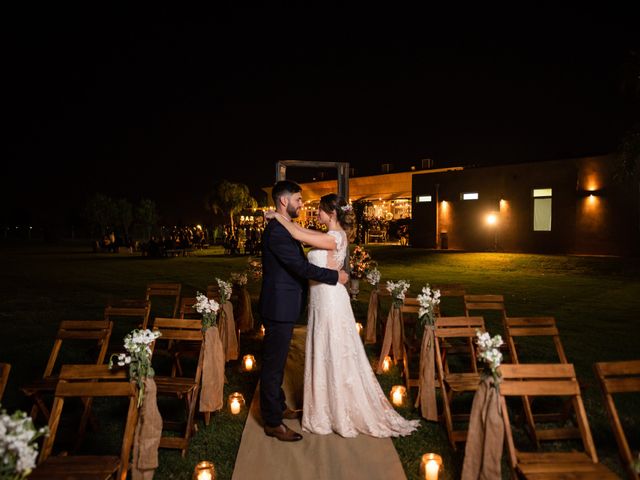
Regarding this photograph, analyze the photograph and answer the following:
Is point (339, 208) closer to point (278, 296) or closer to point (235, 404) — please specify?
point (278, 296)

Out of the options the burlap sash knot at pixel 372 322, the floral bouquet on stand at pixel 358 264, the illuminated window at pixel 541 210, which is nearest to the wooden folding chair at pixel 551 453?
the burlap sash knot at pixel 372 322

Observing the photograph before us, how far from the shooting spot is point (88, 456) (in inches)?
119

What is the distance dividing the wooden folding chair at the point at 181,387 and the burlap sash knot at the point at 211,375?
0.06 m

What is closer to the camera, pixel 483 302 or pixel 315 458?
pixel 315 458

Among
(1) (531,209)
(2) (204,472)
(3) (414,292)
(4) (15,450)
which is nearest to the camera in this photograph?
(4) (15,450)

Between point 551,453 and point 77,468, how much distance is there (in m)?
2.94

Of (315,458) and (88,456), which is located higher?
(88,456)

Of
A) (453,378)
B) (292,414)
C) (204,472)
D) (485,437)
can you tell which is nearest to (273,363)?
(292,414)

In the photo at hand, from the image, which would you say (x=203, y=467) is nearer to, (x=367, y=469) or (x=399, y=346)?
(x=367, y=469)

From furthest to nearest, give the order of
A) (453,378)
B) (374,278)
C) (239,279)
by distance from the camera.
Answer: (239,279)
(374,278)
(453,378)

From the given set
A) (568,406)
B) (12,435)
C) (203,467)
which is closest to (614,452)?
(568,406)

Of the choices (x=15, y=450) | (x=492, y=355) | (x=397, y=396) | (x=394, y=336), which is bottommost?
(x=397, y=396)

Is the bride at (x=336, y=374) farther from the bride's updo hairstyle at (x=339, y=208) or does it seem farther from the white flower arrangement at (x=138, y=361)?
the white flower arrangement at (x=138, y=361)

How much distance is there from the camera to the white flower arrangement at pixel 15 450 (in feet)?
7.04
